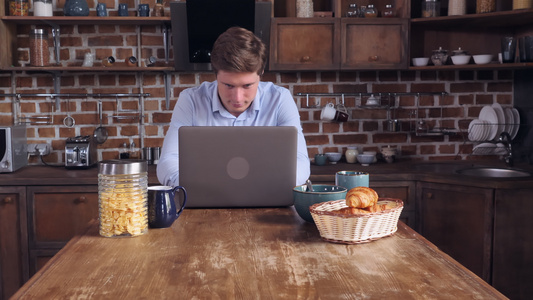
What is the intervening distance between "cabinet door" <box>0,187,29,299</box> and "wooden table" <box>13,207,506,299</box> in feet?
5.64

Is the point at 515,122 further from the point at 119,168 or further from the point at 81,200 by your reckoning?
the point at 119,168

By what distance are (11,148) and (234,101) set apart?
5.24ft

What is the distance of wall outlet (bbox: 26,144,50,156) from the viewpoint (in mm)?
3410

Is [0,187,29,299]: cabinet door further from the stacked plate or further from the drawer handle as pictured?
the stacked plate

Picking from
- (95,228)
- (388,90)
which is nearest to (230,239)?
(95,228)

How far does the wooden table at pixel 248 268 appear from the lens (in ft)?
3.30

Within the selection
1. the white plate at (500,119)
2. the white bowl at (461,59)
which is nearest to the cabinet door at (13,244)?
the white bowl at (461,59)

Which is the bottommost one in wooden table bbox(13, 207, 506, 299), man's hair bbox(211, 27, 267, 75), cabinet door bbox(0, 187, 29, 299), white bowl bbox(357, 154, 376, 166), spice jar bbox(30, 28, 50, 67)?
cabinet door bbox(0, 187, 29, 299)

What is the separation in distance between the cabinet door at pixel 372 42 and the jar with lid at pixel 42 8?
5.70 ft

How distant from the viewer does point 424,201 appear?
10.1 ft

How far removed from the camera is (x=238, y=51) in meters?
1.97

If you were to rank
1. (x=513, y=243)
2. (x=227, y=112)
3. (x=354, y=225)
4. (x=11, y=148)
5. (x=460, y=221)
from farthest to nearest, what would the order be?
(x=11, y=148) < (x=460, y=221) < (x=513, y=243) < (x=227, y=112) < (x=354, y=225)

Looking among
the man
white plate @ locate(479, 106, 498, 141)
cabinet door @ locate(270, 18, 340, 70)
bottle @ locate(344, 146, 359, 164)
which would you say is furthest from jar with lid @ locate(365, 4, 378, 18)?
the man

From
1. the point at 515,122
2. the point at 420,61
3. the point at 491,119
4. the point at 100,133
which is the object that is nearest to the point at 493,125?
the point at 491,119
